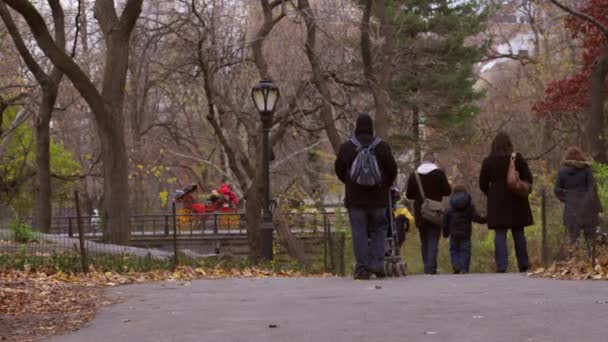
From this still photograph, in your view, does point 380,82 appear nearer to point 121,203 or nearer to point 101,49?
point 121,203

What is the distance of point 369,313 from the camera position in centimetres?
906

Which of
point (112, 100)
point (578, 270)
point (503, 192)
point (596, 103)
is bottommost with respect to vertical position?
point (578, 270)

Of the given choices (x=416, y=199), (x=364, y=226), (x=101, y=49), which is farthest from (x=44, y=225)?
(x=364, y=226)

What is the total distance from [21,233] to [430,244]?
7442 millimetres

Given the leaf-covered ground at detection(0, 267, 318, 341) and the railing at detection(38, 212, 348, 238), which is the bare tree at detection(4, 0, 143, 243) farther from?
the railing at detection(38, 212, 348, 238)

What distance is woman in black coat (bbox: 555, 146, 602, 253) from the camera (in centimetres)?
1471

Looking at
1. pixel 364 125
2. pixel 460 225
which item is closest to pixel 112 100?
pixel 460 225

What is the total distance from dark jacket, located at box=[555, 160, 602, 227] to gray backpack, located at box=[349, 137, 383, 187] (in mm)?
3260

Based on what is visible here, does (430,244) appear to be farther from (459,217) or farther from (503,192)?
(503,192)

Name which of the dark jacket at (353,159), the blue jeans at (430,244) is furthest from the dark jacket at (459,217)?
the dark jacket at (353,159)

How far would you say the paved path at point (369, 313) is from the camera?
25.7ft

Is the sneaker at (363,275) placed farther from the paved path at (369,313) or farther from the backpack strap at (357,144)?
the backpack strap at (357,144)

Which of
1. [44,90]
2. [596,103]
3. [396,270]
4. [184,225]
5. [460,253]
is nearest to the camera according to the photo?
[396,270]

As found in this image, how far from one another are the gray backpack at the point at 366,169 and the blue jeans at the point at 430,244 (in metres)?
3.89
